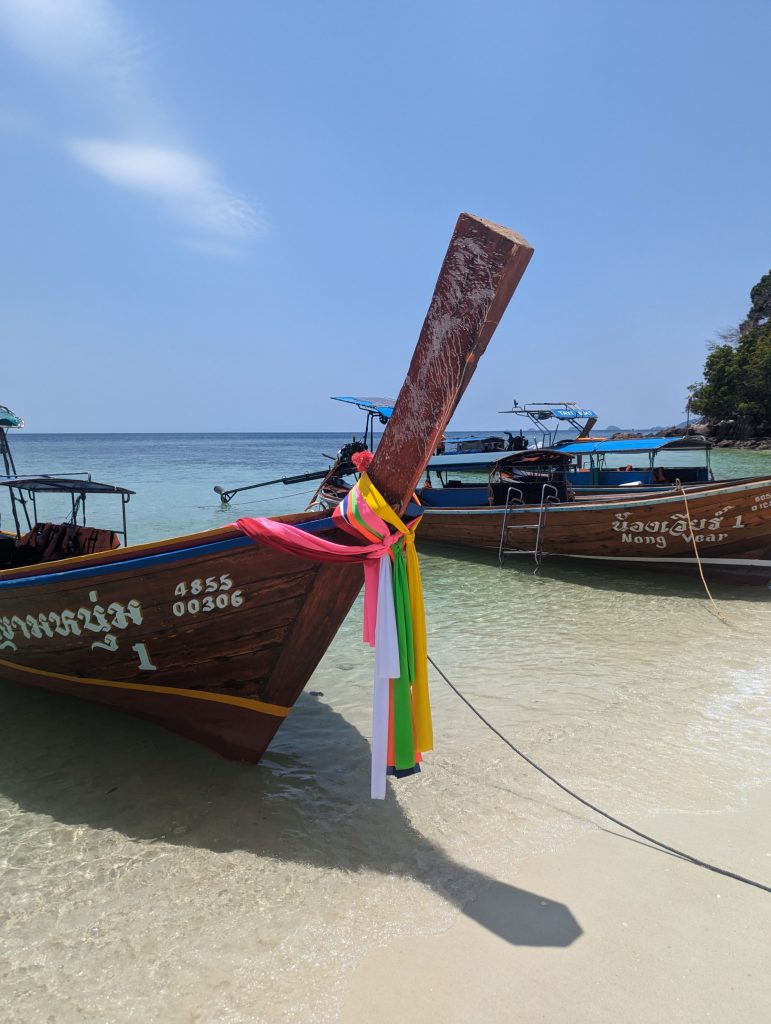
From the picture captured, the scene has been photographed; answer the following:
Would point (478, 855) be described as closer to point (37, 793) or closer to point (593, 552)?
point (37, 793)

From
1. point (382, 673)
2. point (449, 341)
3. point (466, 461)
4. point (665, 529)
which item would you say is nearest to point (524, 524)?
point (665, 529)

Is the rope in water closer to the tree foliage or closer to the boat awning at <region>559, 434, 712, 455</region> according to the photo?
the boat awning at <region>559, 434, 712, 455</region>

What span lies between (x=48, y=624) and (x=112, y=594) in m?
0.87

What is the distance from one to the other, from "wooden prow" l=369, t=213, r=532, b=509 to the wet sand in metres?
1.97

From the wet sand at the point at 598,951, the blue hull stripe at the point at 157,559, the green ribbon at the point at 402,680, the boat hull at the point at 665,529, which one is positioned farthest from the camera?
the boat hull at the point at 665,529

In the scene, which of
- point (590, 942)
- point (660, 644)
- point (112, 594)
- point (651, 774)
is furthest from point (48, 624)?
point (660, 644)

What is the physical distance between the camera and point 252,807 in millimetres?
3760

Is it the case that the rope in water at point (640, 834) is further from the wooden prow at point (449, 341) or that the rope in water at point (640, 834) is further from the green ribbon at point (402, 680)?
the wooden prow at point (449, 341)

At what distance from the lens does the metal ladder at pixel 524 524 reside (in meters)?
10.7

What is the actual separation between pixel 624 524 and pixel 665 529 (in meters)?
0.60

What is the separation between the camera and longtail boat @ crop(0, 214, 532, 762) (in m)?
2.75

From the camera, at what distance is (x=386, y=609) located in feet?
10.2

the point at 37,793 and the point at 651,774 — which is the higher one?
the point at 651,774

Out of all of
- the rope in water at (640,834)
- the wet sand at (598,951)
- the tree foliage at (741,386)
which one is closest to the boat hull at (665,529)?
the rope in water at (640,834)
